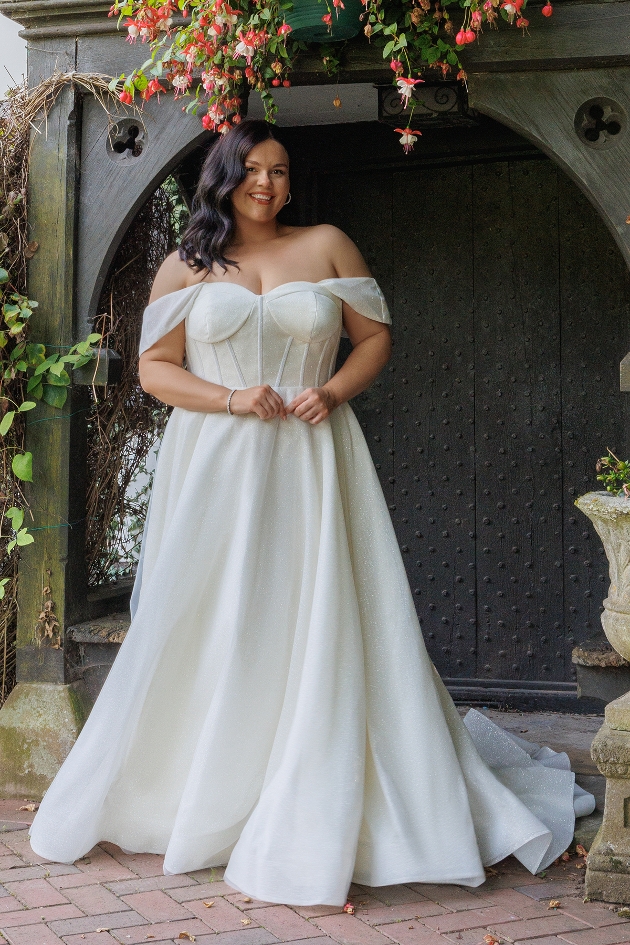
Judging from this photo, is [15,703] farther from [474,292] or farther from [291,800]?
[474,292]

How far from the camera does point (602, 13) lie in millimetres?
3270

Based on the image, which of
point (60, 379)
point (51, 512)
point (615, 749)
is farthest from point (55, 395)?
point (615, 749)

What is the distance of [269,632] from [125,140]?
185 cm

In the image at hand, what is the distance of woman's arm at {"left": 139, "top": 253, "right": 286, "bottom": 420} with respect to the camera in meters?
3.20

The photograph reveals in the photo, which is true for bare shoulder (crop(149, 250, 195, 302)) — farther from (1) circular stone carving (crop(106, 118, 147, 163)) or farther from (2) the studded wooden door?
(2) the studded wooden door

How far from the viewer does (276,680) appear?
311 cm

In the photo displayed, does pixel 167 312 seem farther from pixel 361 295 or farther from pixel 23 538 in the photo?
pixel 23 538

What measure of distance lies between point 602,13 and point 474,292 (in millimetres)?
1663

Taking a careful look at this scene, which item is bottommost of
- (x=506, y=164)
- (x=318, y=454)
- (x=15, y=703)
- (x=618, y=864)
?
(x=618, y=864)

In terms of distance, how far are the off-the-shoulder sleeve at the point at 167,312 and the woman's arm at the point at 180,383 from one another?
0.10 feet

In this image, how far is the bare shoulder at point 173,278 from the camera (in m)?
3.35

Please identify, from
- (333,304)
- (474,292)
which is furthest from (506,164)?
(333,304)

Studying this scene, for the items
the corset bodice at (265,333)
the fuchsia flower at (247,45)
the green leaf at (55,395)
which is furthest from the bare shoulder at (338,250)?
the green leaf at (55,395)

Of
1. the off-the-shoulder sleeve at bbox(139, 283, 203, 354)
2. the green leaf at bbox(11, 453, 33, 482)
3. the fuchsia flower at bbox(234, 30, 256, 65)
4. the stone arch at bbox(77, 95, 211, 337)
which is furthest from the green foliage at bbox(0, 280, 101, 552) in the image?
the fuchsia flower at bbox(234, 30, 256, 65)
